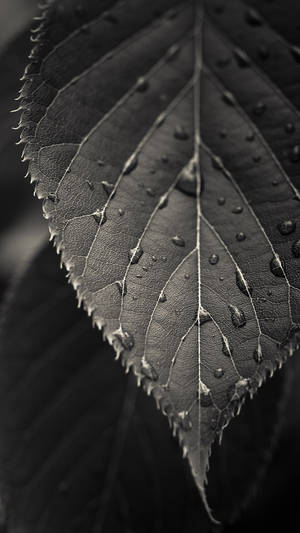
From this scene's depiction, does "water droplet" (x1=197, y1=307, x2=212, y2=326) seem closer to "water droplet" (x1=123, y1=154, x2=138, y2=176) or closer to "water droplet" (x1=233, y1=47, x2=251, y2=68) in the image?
"water droplet" (x1=123, y1=154, x2=138, y2=176)

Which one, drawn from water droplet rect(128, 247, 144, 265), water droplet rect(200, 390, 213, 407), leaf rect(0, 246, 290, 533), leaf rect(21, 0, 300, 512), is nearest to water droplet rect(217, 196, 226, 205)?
leaf rect(21, 0, 300, 512)

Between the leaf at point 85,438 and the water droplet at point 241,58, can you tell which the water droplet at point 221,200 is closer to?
the water droplet at point 241,58

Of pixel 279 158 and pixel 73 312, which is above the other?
pixel 279 158

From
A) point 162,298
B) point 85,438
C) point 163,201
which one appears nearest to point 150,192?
point 163,201

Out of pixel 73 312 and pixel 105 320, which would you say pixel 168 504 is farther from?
pixel 105 320

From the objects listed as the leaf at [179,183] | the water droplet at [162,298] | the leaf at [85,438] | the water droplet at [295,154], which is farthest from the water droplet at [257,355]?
the leaf at [85,438]

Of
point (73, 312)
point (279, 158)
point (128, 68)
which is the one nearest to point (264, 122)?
point (279, 158)

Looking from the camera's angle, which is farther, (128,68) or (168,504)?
(168,504)
